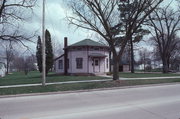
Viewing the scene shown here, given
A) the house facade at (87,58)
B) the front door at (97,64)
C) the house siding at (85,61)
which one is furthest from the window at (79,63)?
the front door at (97,64)

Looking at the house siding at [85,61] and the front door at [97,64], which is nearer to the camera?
the house siding at [85,61]

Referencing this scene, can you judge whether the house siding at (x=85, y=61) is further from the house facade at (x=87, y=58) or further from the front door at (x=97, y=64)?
the front door at (x=97, y=64)

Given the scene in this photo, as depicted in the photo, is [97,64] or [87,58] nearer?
[87,58]

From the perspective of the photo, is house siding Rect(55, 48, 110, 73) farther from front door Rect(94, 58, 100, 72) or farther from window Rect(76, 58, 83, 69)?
window Rect(76, 58, 83, 69)

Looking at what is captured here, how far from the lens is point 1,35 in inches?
589

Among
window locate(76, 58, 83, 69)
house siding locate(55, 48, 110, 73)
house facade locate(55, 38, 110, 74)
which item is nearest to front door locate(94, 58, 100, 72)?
house facade locate(55, 38, 110, 74)

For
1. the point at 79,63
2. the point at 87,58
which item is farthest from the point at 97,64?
the point at 79,63

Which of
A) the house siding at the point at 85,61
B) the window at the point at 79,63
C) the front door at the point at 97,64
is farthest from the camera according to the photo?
the front door at the point at 97,64

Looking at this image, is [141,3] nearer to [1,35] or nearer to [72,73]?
[1,35]

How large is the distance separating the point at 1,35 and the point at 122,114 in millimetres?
12028

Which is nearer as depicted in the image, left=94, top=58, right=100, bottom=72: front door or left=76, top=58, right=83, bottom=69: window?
left=76, top=58, right=83, bottom=69: window

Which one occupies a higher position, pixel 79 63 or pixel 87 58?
pixel 87 58

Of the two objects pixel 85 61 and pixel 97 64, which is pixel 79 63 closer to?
pixel 85 61

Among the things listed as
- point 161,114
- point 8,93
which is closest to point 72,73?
point 8,93
